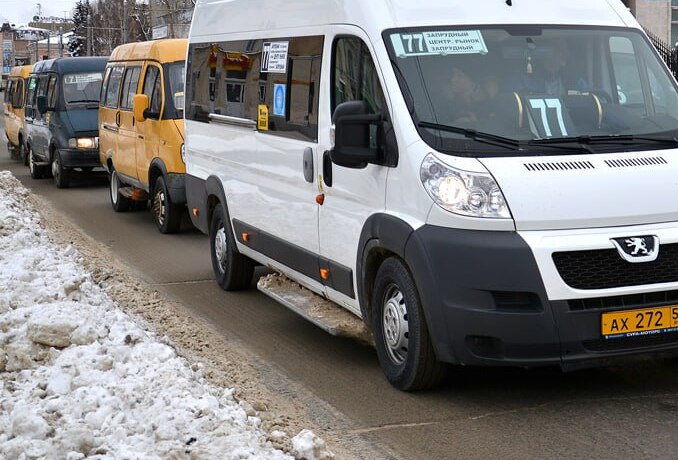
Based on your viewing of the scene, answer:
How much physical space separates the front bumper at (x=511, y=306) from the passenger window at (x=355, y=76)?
42.8 inches

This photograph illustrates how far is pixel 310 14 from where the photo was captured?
312 inches

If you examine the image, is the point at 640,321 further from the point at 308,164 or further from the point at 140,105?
the point at 140,105

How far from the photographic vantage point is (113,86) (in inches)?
680

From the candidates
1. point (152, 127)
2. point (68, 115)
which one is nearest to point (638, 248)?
point (152, 127)

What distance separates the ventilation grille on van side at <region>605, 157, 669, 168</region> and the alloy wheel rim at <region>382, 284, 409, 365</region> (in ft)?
4.38

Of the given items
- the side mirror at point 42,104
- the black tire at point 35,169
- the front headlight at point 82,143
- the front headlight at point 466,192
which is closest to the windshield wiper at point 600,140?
the front headlight at point 466,192

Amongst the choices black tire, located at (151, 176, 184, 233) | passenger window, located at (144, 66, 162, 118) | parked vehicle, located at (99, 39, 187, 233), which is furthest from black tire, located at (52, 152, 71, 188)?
black tire, located at (151, 176, 184, 233)

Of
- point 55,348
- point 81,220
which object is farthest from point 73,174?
point 55,348

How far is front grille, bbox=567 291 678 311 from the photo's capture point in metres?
6.05

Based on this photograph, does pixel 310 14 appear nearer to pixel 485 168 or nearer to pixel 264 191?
pixel 264 191

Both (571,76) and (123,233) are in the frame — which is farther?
(123,233)

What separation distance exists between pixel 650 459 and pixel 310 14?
382 cm

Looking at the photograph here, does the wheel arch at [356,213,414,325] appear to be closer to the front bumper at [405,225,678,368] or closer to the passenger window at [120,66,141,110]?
the front bumper at [405,225,678,368]

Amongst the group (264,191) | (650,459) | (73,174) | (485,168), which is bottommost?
(73,174)
